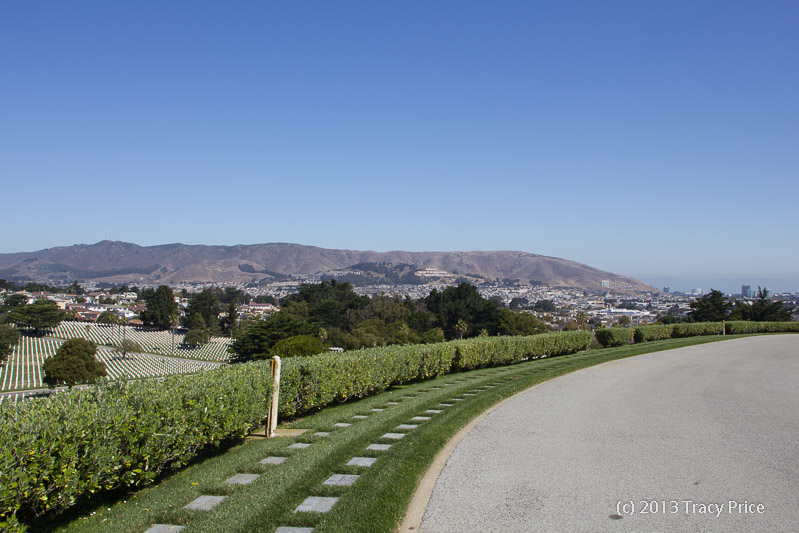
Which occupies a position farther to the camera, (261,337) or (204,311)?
(204,311)

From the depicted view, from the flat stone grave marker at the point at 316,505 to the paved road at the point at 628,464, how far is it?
91 cm

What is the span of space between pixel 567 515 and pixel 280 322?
180 feet

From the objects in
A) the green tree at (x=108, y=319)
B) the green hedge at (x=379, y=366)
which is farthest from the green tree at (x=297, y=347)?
the green tree at (x=108, y=319)

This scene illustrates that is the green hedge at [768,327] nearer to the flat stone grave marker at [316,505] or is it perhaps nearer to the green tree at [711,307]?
the green tree at [711,307]

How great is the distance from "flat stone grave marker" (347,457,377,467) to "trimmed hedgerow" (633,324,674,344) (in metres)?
26.1

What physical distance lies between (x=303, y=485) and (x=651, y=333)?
92.8 ft

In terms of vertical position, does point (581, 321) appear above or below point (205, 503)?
below

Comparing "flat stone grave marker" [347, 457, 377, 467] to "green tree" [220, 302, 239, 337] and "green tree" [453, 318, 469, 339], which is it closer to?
"green tree" [453, 318, 469, 339]

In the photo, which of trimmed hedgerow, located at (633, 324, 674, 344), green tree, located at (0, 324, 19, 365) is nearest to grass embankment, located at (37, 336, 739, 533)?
trimmed hedgerow, located at (633, 324, 674, 344)

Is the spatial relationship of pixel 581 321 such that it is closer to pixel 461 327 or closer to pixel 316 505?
pixel 461 327

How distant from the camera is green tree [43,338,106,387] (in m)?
53.9

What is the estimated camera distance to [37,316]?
104 metres

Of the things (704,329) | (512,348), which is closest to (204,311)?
(704,329)

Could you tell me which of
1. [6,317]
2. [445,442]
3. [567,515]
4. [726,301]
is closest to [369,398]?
[445,442]
